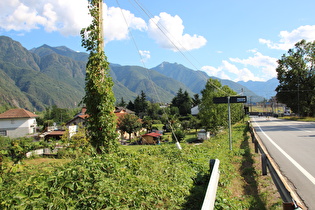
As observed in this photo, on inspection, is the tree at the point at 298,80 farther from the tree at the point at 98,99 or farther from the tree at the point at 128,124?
the tree at the point at 98,99

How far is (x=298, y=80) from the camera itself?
49.7 m

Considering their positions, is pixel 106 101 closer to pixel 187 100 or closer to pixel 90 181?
pixel 90 181

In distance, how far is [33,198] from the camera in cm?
320

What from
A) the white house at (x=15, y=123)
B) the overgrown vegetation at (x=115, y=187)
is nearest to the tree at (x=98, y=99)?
the overgrown vegetation at (x=115, y=187)

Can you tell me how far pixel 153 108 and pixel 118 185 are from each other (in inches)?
3789

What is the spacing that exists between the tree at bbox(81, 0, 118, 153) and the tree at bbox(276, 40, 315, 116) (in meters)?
51.6

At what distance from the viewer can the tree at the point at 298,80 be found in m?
47.9

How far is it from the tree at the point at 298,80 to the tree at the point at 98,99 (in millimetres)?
51582

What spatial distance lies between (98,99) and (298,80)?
54.3 metres

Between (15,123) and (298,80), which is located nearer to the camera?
(298,80)

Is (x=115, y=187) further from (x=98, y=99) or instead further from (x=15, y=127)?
(x=15, y=127)

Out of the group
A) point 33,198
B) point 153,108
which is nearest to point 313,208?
point 33,198

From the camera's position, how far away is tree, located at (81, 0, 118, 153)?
6.38 m

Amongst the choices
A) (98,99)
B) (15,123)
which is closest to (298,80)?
(98,99)
